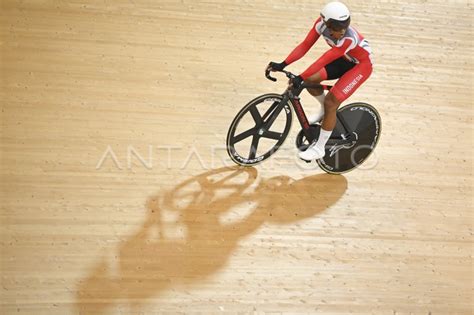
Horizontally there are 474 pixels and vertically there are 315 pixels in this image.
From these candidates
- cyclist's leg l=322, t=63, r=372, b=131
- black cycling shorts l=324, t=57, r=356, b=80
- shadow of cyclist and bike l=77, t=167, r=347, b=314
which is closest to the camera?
shadow of cyclist and bike l=77, t=167, r=347, b=314

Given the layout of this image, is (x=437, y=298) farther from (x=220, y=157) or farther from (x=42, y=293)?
(x=42, y=293)

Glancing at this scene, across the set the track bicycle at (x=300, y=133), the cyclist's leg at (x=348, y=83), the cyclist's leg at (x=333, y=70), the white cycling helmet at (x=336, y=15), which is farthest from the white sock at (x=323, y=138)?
the white cycling helmet at (x=336, y=15)

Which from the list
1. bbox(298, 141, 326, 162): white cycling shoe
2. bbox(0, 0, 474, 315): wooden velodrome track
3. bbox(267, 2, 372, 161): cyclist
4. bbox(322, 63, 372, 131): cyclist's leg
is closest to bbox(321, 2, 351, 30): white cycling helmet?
bbox(267, 2, 372, 161): cyclist

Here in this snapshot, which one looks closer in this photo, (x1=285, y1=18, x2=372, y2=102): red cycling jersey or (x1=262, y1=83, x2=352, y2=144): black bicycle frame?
(x1=285, y1=18, x2=372, y2=102): red cycling jersey

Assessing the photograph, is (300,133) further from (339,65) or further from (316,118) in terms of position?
(339,65)

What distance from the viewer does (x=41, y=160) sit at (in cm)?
471

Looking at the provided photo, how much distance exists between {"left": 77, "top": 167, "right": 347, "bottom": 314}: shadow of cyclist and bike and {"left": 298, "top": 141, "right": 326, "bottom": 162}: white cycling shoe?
28cm

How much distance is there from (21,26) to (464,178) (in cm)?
401

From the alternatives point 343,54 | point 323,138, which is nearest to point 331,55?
point 343,54

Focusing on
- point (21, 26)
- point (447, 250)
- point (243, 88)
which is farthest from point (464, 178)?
point (21, 26)

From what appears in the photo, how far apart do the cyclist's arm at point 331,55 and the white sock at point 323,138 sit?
0.44 meters

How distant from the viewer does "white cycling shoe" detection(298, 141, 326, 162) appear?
4.67 m

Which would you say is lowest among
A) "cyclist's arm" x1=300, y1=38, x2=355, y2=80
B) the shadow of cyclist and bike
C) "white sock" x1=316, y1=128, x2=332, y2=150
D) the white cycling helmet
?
the shadow of cyclist and bike

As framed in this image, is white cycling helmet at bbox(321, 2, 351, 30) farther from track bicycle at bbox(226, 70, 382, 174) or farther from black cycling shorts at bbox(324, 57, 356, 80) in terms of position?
track bicycle at bbox(226, 70, 382, 174)
